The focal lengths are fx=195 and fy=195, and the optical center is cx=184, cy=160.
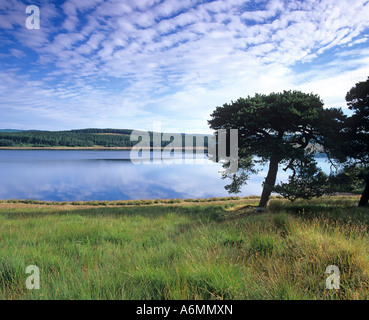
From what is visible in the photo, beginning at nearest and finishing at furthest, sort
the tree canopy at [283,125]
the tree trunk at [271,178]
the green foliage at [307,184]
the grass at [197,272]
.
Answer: the grass at [197,272]
the green foliage at [307,184]
the tree canopy at [283,125]
the tree trunk at [271,178]

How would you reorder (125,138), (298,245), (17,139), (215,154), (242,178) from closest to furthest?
(298,245) → (215,154) → (242,178) → (17,139) → (125,138)

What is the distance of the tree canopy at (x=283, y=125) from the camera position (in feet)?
39.4

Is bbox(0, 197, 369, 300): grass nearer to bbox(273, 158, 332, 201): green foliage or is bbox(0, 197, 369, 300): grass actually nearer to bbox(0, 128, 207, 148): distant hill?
bbox(273, 158, 332, 201): green foliage

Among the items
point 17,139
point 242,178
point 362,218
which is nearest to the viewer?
point 362,218

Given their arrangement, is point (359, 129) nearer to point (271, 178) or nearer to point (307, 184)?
point (307, 184)

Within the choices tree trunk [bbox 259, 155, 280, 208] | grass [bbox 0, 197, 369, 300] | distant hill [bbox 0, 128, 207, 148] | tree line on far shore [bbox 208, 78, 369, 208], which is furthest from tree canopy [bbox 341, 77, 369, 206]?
distant hill [bbox 0, 128, 207, 148]

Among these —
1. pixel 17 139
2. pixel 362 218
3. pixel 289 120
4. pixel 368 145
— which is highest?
pixel 17 139

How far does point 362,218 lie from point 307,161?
4.58 meters

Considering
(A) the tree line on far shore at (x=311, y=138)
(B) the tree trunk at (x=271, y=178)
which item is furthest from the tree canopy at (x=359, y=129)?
(B) the tree trunk at (x=271, y=178)

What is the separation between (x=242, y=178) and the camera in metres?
17.0

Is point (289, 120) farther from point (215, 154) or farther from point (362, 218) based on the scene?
point (362, 218)

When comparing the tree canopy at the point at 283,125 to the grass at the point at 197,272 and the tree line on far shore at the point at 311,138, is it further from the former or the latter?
the grass at the point at 197,272

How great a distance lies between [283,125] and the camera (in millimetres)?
12867
